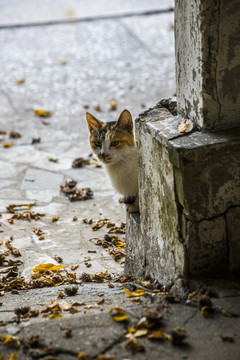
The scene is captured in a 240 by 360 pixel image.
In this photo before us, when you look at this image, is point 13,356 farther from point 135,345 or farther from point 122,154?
point 122,154

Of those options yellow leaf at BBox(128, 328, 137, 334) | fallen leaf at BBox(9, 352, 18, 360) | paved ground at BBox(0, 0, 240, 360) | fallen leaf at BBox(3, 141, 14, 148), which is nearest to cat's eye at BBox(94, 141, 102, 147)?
paved ground at BBox(0, 0, 240, 360)

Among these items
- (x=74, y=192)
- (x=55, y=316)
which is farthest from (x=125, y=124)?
(x=74, y=192)

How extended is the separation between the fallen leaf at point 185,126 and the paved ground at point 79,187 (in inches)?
33.5

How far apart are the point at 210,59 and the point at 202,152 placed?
0.48 metres

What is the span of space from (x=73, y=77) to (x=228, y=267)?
302 inches

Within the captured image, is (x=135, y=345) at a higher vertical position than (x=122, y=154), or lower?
lower

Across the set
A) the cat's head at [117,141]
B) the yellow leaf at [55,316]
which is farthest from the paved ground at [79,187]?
the cat's head at [117,141]

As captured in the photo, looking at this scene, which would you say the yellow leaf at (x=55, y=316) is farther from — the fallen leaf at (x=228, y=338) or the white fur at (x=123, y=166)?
the white fur at (x=123, y=166)

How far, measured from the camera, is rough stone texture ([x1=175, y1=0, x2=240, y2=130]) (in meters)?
2.56

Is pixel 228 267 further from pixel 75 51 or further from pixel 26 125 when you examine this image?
pixel 75 51

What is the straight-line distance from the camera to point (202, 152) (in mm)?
2609

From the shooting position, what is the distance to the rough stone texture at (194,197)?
264 cm

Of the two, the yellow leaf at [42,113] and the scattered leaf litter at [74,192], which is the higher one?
the yellow leaf at [42,113]

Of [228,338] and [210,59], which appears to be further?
[210,59]
